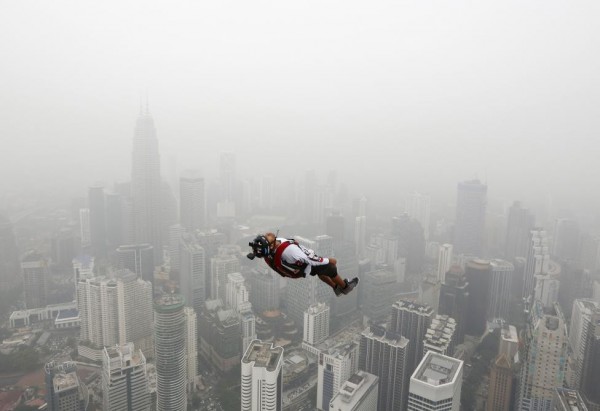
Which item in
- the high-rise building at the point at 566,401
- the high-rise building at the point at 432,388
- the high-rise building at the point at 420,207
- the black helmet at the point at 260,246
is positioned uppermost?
the black helmet at the point at 260,246

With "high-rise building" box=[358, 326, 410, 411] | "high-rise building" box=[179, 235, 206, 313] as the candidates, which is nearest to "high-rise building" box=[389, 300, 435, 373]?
"high-rise building" box=[358, 326, 410, 411]

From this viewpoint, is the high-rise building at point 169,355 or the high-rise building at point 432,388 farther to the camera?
the high-rise building at point 169,355

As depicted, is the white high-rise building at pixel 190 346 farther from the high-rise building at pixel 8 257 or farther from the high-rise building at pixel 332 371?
the high-rise building at pixel 8 257

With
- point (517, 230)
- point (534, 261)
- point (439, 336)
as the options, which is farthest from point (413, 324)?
point (517, 230)

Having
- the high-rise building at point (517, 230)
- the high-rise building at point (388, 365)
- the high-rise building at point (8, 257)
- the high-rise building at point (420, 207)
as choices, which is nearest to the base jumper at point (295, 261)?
the high-rise building at point (388, 365)

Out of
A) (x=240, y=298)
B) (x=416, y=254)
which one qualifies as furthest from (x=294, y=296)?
(x=416, y=254)

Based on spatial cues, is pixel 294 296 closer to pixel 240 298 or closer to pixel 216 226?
pixel 240 298

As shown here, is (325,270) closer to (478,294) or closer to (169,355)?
(169,355)
